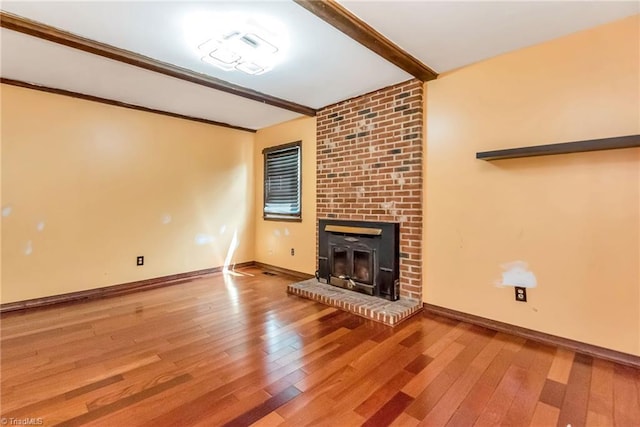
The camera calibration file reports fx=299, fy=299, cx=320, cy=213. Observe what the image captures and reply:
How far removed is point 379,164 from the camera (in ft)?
10.4

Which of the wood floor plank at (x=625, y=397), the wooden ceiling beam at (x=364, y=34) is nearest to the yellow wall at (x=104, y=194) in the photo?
the wooden ceiling beam at (x=364, y=34)

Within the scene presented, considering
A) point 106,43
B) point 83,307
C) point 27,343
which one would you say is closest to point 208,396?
point 27,343

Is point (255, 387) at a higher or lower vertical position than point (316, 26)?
lower

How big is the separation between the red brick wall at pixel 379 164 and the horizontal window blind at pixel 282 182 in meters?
0.52

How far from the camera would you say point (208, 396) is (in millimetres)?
1626

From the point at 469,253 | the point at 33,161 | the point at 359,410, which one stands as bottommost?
the point at 359,410

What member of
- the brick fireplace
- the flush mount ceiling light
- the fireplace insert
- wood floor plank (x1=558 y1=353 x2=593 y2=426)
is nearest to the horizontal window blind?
the brick fireplace

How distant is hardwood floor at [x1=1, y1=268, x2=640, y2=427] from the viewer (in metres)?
1.48

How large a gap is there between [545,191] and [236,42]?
8.18ft

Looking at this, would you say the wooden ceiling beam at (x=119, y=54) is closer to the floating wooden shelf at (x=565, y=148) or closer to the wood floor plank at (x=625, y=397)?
the floating wooden shelf at (x=565, y=148)

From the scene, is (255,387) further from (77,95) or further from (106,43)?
(77,95)

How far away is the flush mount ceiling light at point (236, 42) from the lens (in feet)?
6.39

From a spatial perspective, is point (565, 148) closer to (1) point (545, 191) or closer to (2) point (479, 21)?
(1) point (545, 191)

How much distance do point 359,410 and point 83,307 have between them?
9.72 ft
